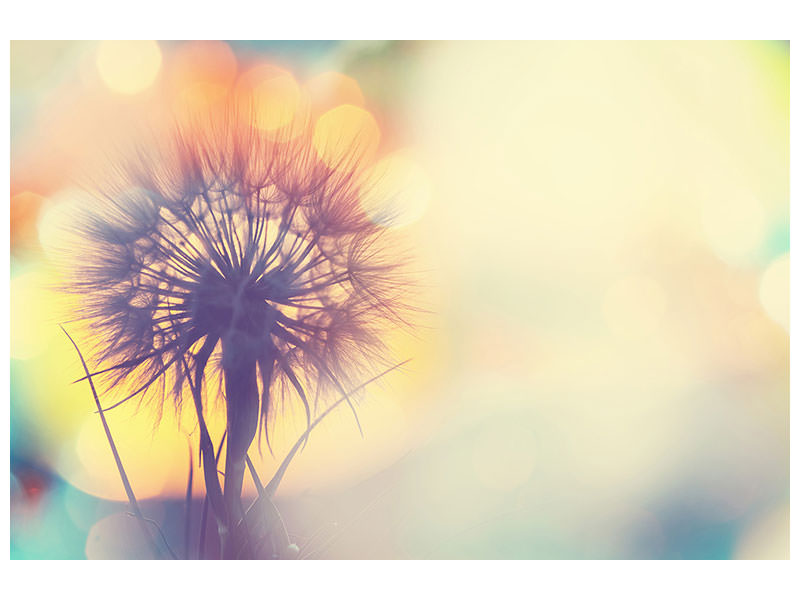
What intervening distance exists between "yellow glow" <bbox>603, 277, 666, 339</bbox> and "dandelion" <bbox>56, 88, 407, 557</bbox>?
59 centimetres

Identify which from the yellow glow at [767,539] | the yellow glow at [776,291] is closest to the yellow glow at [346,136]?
the yellow glow at [776,291]

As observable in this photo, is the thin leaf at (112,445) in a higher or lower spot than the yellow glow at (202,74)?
lower

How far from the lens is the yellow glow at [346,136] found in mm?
1689

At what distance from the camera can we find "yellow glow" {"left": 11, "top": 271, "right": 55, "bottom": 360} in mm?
1687

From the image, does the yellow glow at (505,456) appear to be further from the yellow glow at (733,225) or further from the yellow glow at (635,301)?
the yellow glow at (733,225)

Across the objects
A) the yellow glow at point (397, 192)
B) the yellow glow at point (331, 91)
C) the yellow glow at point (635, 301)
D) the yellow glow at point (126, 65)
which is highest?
the yellow glow at point (126, 65)

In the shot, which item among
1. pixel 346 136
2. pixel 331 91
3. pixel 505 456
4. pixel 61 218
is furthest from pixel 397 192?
pixel 61 218

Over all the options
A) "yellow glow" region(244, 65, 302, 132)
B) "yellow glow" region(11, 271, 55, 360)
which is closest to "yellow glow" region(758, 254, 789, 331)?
"yellow glow" region(244, 65, 302, 132)

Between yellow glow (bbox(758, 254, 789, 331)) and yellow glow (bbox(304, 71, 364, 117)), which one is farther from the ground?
yellow glow (bbox(304, 71, 364, 117))

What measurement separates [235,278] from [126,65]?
2.22ft

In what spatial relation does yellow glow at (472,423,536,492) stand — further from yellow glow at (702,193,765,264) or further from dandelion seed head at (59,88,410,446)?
yellow glow at (702,193,765,264)

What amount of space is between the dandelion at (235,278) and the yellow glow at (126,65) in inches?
7.6

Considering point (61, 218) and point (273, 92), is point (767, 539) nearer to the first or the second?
point (273, 92)
